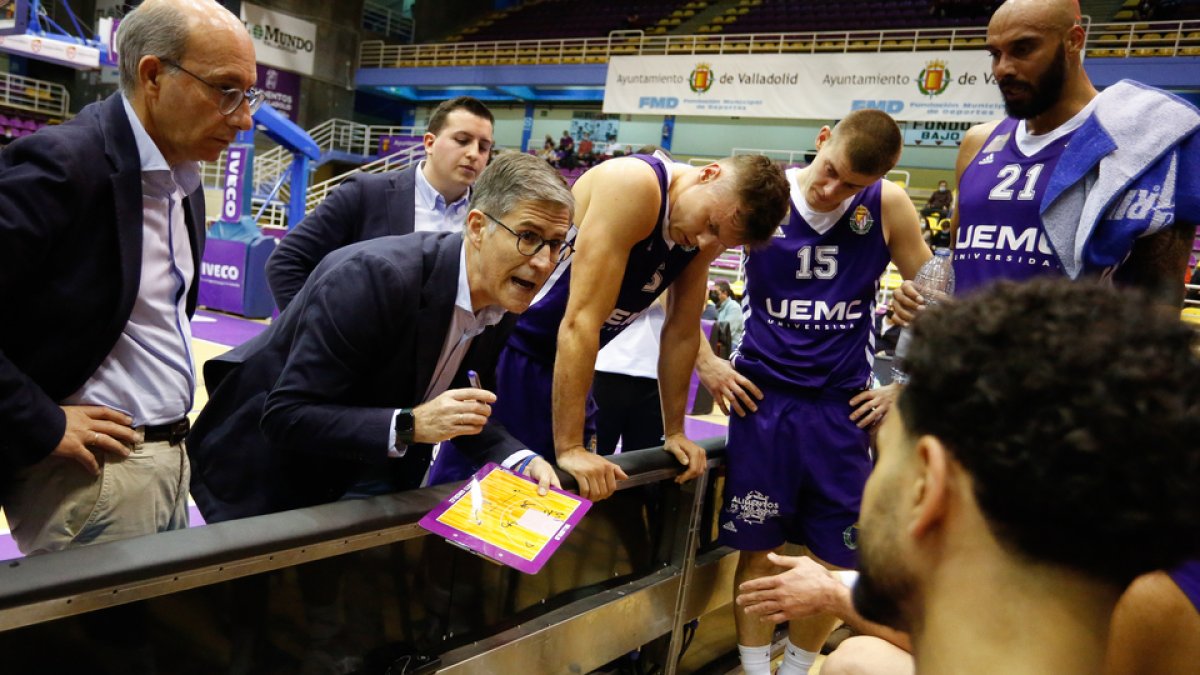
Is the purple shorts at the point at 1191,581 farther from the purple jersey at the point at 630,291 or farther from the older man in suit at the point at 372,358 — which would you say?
the purple jersey at the point at 630,291

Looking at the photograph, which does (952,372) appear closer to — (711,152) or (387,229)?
(387,229)

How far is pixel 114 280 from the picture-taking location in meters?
1.44

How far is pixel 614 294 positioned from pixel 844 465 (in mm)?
879

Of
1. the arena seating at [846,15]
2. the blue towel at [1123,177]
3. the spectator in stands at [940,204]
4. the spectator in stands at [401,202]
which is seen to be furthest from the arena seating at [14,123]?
the blue towel at [1123,177]

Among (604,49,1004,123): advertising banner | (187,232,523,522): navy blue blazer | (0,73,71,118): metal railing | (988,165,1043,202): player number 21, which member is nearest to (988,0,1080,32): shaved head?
(988,165,1043,202): player number 21

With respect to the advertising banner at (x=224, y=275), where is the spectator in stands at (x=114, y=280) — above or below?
above

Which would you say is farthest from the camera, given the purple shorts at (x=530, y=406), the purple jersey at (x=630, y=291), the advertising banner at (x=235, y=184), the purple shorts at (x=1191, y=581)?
the advertising banner at (x=235, y=184)

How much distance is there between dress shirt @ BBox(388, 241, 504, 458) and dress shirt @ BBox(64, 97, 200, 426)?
0.49 metres

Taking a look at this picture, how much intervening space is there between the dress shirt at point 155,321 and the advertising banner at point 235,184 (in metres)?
9.30

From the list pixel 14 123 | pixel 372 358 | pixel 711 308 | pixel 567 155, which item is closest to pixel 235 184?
pixel 711 308

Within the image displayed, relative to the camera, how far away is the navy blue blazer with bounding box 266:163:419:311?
276cm

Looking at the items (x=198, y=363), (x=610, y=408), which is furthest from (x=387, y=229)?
(x=198, y=363)

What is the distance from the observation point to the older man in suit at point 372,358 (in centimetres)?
155

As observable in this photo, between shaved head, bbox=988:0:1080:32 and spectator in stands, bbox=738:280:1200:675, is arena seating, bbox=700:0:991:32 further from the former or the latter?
spectator in stands, bbox=738:280:1200:675
